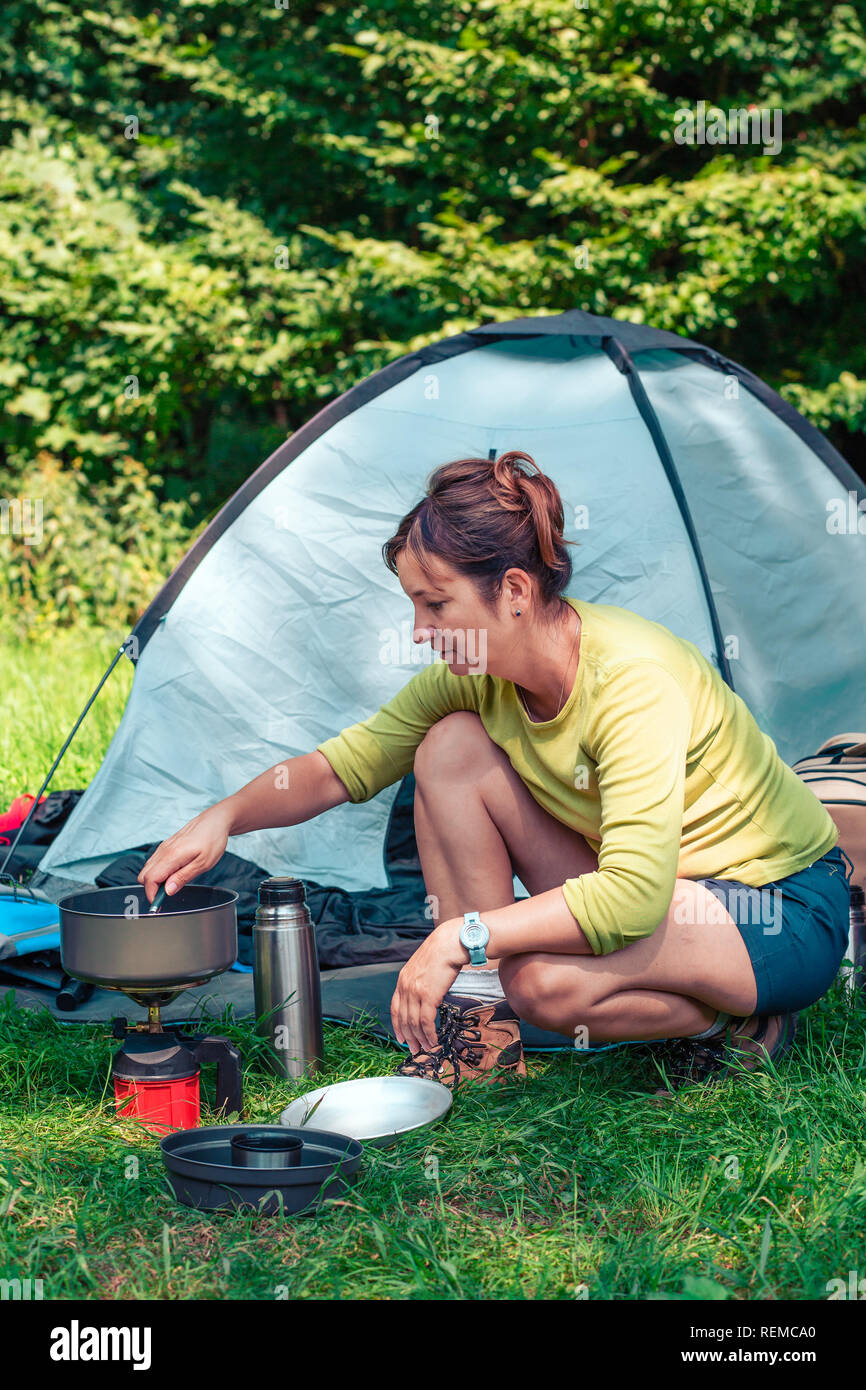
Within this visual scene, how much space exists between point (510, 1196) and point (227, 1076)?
476 millimetres

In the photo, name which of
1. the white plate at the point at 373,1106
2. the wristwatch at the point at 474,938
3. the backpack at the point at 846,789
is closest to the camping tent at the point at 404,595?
the backpack at the point at 846,789

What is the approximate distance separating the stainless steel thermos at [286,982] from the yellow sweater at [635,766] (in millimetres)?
218

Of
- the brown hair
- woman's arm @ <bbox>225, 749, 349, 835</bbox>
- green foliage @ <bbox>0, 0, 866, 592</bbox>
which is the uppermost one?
green foliage @ <bbox>0, 0, 866, 592</bbox>

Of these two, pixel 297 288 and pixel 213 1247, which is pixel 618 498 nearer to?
pixel 213 1247

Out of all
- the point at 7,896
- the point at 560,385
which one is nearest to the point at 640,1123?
the point at 7,896

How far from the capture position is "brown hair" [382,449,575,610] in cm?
171

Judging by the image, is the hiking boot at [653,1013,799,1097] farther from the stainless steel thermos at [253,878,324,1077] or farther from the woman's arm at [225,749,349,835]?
the woman's arm at [225,749,349,835]

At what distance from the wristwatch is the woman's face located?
345 millimetres

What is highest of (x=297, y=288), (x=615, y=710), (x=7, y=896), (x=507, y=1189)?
(x=297, y=288)

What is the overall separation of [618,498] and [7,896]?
168 cm

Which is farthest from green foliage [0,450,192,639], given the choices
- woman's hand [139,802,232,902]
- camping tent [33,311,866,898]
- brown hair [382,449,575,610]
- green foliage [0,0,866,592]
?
brown hair [382,449,575,610]

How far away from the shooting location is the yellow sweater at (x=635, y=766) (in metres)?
1.64

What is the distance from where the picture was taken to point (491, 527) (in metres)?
1.71

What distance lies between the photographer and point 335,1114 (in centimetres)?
181
